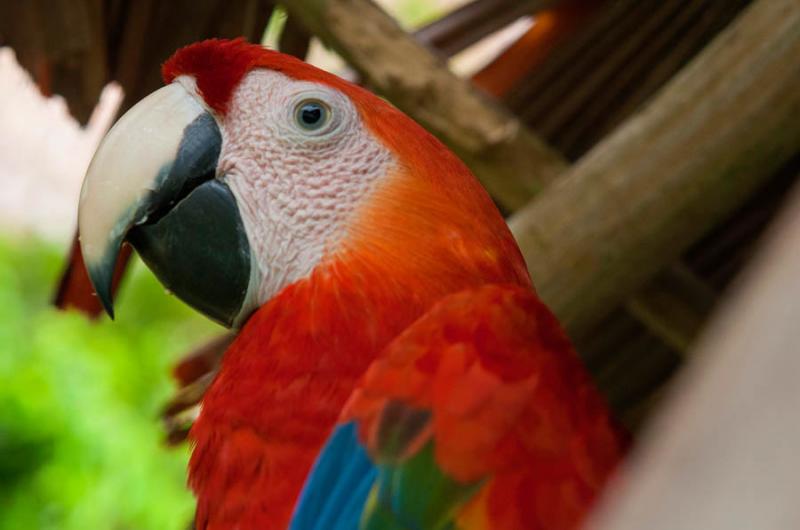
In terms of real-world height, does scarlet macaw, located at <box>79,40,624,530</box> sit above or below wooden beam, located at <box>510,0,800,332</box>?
below

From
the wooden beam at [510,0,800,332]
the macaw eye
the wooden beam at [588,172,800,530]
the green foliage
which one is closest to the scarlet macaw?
the macaw eye

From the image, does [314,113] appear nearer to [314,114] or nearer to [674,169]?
[314,114]

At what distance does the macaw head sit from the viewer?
1.03m

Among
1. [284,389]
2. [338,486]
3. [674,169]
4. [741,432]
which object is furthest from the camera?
[674,169]

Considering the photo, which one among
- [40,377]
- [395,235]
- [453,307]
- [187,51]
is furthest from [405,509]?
[40,377]

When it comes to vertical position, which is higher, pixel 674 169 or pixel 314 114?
pixel 674 169

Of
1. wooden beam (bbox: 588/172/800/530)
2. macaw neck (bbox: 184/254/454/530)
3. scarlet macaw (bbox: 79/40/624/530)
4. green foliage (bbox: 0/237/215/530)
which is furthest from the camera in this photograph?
green foliage (bbox: 0/237/215/530)

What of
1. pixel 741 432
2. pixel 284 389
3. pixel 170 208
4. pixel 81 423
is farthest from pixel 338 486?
pixel 81 423

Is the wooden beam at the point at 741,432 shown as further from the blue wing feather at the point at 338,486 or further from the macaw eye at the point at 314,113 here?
the macaw eye at the point at 314,113

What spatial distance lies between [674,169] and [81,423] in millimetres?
1907

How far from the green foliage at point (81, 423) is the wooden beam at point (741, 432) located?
188 centimetres

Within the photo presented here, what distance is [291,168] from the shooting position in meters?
1.11

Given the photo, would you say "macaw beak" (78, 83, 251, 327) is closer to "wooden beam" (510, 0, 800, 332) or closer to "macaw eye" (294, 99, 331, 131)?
"macaw eye" (294, 99, 331, 131)

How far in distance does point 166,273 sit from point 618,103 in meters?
0.83
